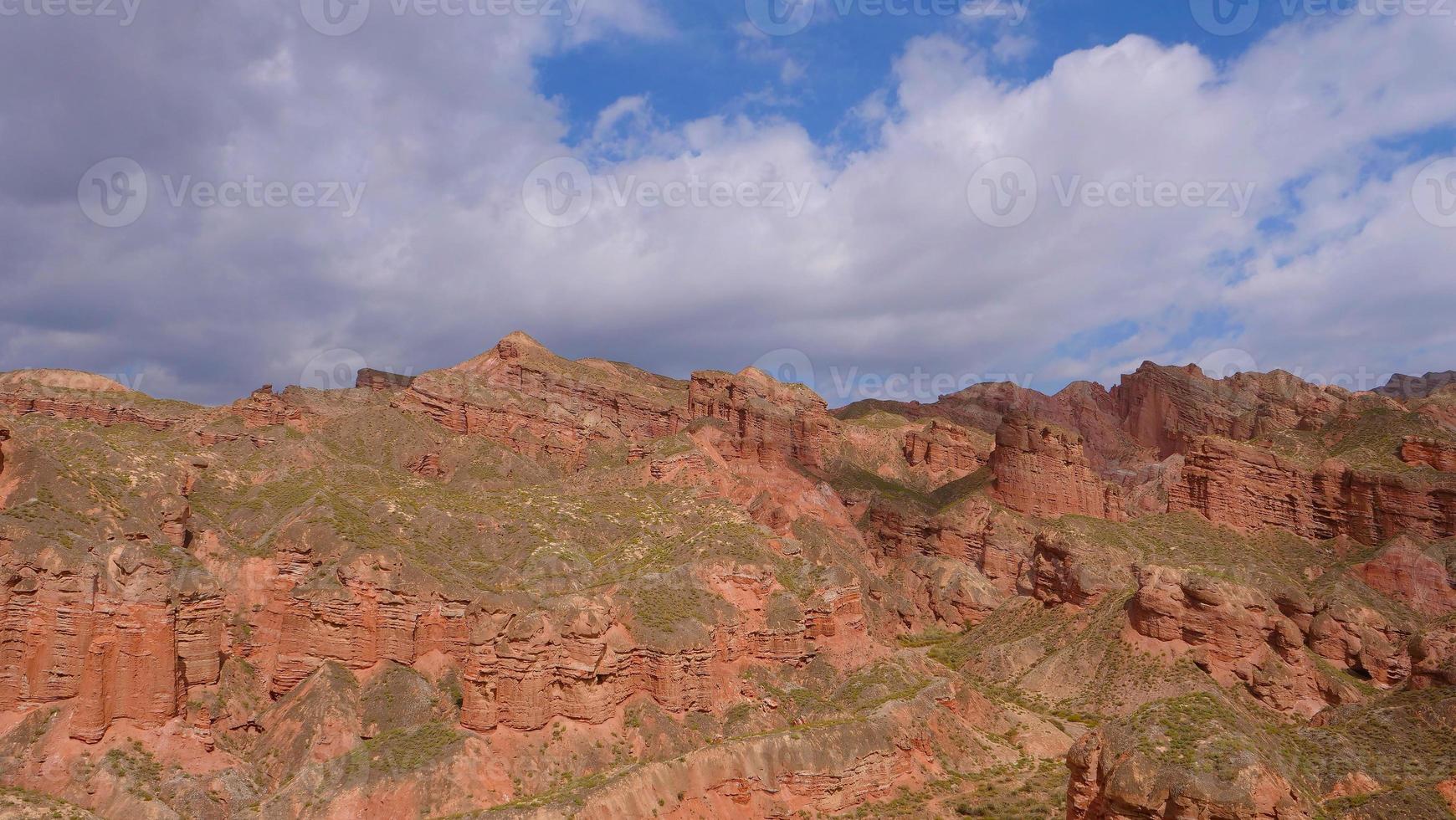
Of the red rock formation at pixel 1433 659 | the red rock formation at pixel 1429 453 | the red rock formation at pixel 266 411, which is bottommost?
the red rock formation at pixel 1433 659

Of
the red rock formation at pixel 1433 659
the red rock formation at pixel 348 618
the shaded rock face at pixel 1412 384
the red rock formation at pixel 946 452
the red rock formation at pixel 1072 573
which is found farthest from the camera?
the shaded rock face at pixel 1412 384

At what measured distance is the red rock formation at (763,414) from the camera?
139375 mm

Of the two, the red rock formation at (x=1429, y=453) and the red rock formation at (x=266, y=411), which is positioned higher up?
the red rock formation at (x=266, y=411)

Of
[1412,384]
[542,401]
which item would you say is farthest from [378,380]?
[1412,384]

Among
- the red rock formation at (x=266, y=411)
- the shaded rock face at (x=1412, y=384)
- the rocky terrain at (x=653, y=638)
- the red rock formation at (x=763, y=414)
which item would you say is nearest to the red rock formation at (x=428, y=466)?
the rocky terrain at (x=653, y=638)

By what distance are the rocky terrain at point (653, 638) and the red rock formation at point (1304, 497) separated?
1.17ft

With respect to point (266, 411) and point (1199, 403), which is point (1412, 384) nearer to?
point (1199, 403)

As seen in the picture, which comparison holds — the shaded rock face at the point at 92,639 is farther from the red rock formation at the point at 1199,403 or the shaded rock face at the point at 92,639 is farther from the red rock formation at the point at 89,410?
the red rock formation at the point at 1199,403

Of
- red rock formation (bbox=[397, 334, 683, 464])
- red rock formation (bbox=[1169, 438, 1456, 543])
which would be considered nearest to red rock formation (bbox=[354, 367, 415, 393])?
red rock formation (bbox=[397, 334, 683, 464])

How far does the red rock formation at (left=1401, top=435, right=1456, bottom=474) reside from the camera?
338 ft

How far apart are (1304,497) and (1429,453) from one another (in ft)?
43.8

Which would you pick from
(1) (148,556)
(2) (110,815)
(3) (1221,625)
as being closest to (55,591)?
(1) (148,556)

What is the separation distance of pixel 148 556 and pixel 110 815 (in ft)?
48.5

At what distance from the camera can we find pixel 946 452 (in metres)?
168
